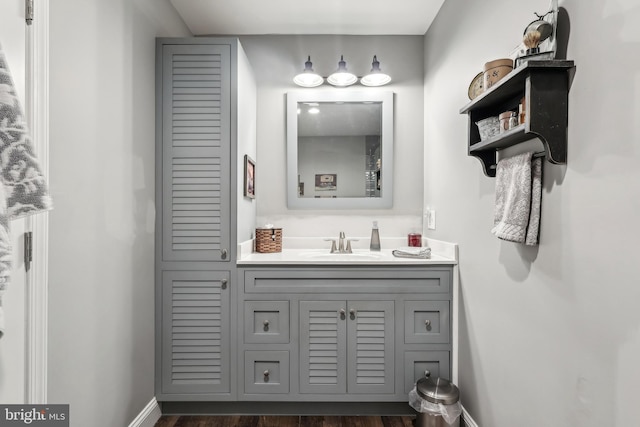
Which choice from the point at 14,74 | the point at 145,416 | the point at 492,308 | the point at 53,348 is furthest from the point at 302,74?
the point at 145,416

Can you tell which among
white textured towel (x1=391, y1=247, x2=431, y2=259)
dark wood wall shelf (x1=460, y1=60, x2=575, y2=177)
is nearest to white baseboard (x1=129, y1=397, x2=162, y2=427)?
white textured towel (x1=391, y1=247, x2=431, y2=259)

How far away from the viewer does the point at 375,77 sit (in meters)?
2.48

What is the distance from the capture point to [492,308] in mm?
1584

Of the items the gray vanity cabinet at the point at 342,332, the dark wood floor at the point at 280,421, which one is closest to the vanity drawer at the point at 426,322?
the gray vanity cabinet at the point at 342,332

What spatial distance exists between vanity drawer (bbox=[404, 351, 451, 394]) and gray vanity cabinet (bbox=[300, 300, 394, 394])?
0.10 meters

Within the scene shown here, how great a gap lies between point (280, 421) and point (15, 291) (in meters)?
1.54

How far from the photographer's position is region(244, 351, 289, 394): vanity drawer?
6.51ft

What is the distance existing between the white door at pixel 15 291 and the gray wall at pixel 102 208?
0.39 ft

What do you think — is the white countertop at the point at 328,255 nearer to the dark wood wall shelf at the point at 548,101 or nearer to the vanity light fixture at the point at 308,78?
the dark wood wall shelf at the point at 548,101

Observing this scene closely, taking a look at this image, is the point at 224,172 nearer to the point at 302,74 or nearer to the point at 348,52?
the point at 302,74

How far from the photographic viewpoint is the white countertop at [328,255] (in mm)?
1977

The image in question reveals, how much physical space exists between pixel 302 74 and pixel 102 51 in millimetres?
1329

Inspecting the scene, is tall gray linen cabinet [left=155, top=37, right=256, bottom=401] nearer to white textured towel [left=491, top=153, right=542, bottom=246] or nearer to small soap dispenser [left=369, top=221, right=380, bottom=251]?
small soap dispenser [left=369, top=221, right=380, bottom=251]

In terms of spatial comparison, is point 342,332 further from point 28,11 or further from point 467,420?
point 28,11
